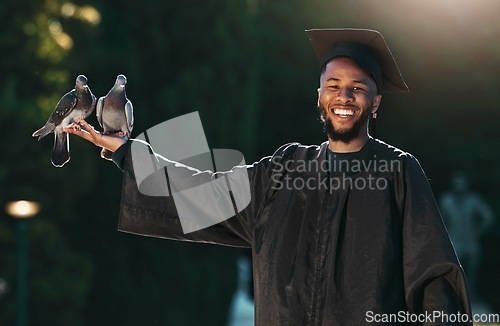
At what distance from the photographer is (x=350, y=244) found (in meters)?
4.08

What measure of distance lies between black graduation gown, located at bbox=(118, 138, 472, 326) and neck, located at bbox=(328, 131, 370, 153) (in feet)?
0.08

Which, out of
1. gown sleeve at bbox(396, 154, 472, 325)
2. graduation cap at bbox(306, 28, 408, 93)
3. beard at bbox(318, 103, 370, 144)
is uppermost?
graduation cap at bbox(306, 28, 408, 93)

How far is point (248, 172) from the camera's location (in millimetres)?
4285

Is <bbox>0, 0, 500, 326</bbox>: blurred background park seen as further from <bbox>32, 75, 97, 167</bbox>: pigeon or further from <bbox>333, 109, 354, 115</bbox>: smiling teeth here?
<bbox>333, 109, 354, 115</bbox>: smiling teeth

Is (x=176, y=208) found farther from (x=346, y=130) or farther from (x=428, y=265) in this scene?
(x=428, y=265)

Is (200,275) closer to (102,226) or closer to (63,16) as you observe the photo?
(102,226)

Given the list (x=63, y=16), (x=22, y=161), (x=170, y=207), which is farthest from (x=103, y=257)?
(x=170, y=207)

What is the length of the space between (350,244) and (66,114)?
1.03 meters

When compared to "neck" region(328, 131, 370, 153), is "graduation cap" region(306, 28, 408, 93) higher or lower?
higher

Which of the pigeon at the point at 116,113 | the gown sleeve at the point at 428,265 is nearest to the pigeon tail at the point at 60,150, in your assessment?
the pigeon at the point at 116,113

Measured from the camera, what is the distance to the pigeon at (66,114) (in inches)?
169

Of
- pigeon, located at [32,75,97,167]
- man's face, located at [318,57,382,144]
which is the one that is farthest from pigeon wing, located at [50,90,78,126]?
man's face, located at [318,57,382,144]

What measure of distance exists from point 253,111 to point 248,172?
7395mm

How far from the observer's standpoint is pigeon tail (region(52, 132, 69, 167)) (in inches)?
170
